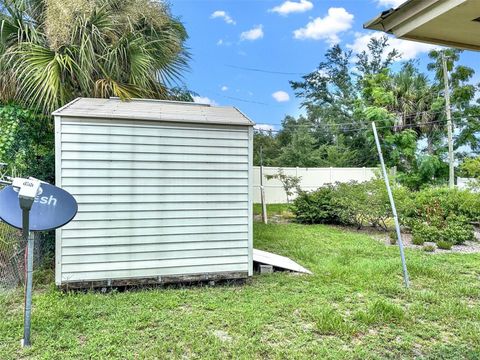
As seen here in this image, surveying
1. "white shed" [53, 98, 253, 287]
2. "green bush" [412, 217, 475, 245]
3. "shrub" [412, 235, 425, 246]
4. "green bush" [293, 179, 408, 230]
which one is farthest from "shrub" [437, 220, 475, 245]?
"white shed" [53, 98, 253, 287]

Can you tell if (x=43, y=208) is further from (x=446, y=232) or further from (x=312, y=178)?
(x=312, y=178)

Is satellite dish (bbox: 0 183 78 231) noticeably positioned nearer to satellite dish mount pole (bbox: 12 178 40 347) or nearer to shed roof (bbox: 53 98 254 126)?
satellite dish mount pole (bbox: 12 178 40 347)

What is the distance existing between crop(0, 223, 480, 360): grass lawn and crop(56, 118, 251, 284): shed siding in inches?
13.7

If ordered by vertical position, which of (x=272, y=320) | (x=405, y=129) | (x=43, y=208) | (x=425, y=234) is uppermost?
(x=405, y=129)

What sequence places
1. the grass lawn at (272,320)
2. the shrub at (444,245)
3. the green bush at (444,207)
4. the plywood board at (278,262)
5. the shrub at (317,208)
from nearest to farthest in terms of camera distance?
the grass lawn at (272,320)
the plywood board at (278,262)
the shrub at (444,245)
the green bush at (444,207)
the shrub at (317,208)

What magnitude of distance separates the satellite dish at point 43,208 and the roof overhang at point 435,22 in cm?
259

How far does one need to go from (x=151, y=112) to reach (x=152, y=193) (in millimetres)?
975

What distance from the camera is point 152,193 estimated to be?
4.07 metres

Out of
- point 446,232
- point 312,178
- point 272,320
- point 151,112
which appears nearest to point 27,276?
point 272,320

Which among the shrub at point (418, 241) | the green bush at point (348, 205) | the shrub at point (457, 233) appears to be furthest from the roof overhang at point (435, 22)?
the green bush at point (348, 205)

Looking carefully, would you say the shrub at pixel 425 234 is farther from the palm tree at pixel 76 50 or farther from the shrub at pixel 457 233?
the palm tree at pixel 76 50

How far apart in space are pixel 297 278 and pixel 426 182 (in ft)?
36.9

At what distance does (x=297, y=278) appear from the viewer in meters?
4.62

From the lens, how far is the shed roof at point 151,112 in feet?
12.8
